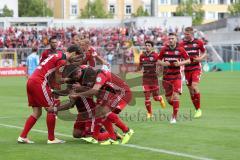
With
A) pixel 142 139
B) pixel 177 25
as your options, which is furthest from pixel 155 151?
pixel 177 25

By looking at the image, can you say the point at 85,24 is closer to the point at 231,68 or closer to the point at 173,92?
the point at 231,68

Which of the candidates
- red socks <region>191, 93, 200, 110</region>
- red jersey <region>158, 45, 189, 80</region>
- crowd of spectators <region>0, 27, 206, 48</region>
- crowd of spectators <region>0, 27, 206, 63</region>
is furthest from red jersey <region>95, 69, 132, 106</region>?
crowd of spectators <region>0, 27, 206, 48</region>

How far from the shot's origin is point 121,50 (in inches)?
2018

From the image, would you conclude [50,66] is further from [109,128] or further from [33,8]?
[33,8]

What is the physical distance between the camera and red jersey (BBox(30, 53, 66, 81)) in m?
12.1

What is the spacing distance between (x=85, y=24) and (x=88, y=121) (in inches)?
2346

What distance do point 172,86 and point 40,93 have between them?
517 centimetres

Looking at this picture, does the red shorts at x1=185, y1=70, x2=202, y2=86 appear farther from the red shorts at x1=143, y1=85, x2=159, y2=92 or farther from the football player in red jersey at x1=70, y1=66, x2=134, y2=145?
the football player in red jersey at x1=70, y1=66, x2=134, y2=145

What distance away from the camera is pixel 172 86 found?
16.8m

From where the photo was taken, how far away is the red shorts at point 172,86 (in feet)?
54.1

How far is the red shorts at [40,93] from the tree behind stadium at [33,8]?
9416 centimetres

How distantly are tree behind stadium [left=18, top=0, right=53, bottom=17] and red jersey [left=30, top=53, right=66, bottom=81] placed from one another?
94100 millimetres

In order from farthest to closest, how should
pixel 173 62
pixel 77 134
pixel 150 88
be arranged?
pixel 150 88, pixel 173 62, pixel 77 134

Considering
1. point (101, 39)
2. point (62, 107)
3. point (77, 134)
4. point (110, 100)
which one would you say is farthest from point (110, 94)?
point (101, 39)
